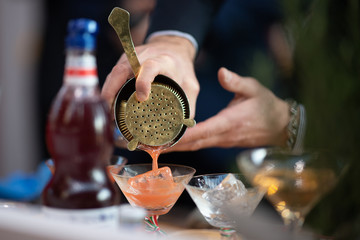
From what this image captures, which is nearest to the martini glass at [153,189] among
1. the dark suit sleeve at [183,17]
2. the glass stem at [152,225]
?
the glass stem at [152,225]

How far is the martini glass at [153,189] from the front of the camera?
731mm

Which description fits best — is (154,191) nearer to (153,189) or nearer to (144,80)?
(153,189)

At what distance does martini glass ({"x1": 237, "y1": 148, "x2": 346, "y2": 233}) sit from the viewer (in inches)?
16.5

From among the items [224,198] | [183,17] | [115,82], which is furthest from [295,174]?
[183,17]

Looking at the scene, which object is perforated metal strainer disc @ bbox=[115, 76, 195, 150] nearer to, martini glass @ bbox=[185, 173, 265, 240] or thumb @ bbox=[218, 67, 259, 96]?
martini glass @ bbox=[185, 173, 265, 240]

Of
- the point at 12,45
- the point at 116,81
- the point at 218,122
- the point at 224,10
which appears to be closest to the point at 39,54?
the point at 12,45

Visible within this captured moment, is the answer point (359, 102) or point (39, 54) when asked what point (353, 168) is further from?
point (39, 54)

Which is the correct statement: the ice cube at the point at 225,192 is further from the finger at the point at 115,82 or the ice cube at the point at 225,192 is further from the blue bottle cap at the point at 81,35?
Result: the blue bottle cap at the point at 81,35

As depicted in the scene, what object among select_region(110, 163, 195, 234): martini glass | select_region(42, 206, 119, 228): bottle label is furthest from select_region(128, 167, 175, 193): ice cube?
select_region(42, 206, 119, 228): bottle label

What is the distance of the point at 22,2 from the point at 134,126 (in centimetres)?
206

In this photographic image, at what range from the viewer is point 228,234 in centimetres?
70

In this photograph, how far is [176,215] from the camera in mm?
1026

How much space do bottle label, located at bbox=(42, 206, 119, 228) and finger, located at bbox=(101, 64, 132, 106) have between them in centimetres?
27

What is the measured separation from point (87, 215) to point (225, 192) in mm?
307
